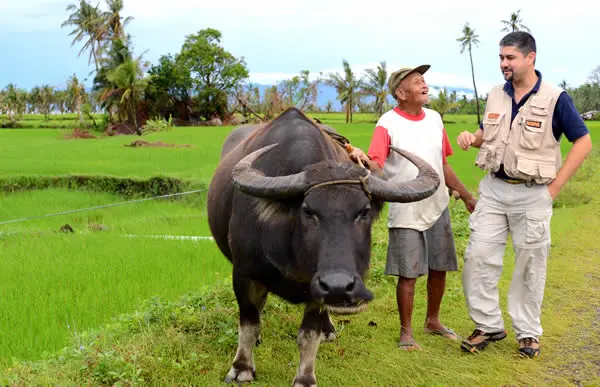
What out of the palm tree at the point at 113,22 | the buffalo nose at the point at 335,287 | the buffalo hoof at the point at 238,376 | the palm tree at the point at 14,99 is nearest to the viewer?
the buffalo nose at the point at 335,287

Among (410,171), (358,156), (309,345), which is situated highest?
(358,156)

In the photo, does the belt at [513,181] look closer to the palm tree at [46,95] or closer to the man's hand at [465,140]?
the man's hand at [465,140]

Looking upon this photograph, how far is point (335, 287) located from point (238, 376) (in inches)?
45.0

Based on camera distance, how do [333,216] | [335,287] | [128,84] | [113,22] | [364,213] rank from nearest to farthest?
[335,287], [333,216], [364,213], [128,84], [113,22]

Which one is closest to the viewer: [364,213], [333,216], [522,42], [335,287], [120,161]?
[335,287]

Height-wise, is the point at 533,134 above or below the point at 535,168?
above

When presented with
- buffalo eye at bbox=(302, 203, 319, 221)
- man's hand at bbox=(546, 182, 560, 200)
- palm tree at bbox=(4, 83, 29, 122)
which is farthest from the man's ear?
palm tree at bbox=(4, 83, 29, 122)

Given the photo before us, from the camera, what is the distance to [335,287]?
234cm

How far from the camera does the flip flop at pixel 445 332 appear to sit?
3799 millimetres

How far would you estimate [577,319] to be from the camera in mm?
4184

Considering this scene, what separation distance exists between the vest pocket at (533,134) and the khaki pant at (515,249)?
255mm

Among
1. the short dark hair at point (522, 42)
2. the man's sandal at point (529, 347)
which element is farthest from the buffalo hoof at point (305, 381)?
the short dark hair at point (522, 42)

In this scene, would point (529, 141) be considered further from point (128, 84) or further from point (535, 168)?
point (128, 84)

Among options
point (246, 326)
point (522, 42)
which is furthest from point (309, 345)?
point (522, 42)
